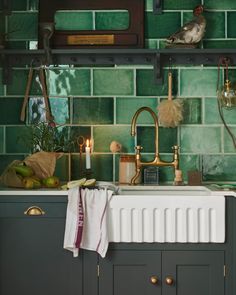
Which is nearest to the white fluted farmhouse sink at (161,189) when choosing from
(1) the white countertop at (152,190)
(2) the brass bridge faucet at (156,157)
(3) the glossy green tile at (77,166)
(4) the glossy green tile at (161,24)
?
(1) the white countertop at (152,190)

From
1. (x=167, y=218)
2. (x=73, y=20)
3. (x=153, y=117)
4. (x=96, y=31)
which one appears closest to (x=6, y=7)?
(x=73, y=20)

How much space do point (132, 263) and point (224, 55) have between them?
4.34 feet

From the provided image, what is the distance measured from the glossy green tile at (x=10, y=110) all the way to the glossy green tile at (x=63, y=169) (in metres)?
0.37

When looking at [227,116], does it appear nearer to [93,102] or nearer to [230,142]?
[230,142]

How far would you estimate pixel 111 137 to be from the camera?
138 inches

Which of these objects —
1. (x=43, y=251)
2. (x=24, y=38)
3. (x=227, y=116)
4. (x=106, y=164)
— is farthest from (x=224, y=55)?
(x=43, y=251)

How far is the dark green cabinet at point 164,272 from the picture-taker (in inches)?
115

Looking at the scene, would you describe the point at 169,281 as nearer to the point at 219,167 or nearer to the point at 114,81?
the point at 219,167

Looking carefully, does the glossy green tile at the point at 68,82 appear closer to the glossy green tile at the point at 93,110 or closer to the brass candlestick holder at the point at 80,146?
the glossy green tile at the point at 93,110

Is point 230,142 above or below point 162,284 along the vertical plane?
above

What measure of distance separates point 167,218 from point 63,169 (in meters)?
0.78

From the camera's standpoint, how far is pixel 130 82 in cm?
351

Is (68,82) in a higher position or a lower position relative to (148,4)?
lower

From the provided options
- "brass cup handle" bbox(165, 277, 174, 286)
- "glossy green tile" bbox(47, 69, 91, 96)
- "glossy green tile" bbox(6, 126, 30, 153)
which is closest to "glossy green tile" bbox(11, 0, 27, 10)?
"glossy green tile" bbox(47, 69, 91, 96)
